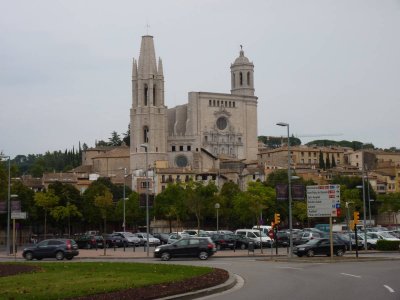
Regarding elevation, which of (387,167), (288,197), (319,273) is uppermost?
(387,167)

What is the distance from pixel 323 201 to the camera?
4441cm

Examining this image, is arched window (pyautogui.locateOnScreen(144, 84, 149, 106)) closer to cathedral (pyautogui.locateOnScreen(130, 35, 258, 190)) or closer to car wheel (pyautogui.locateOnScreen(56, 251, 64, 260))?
cathedral (pyautogui.locateOnScreen(130, 35, 258, 190))

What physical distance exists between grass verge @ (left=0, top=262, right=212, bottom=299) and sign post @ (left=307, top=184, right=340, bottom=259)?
15067 millimetres

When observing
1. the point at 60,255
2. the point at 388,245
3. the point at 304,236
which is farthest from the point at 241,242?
the point at 60,255

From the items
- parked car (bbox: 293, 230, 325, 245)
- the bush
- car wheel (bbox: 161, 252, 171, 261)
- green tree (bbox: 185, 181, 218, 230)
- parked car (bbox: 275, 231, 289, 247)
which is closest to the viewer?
car wheel (bbox: 161, 252, 171, 261)

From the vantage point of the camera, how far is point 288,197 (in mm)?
47250

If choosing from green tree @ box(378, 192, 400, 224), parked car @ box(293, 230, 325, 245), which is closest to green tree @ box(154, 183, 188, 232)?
green tree @ box(378, 192, 400, 224)

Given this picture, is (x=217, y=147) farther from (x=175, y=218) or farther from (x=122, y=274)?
(x=122, y=274)

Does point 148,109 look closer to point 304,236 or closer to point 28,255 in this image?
point 304,236

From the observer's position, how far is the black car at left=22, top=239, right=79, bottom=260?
154 ft

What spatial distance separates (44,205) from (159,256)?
5156 cm

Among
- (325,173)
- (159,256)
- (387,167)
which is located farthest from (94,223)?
(387,167)

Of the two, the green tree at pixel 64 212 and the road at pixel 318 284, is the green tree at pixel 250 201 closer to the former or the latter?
the green tree at pixel 64 212

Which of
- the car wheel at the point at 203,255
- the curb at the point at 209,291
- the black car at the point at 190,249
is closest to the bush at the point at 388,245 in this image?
the black car at the point at 190,249
